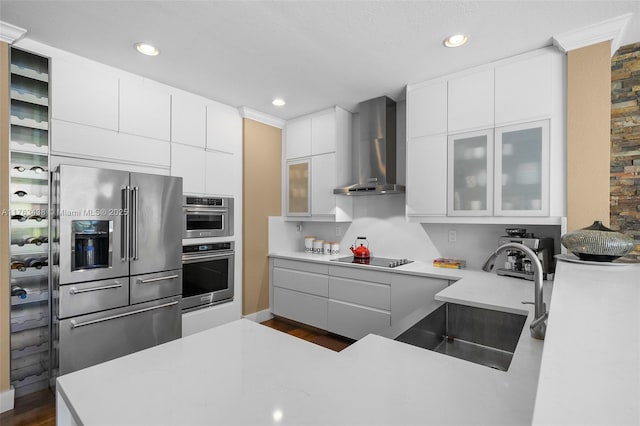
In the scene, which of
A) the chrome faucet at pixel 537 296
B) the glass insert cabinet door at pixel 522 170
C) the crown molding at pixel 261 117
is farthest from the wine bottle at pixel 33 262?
the glass insert cabinet door at pixel 522 170

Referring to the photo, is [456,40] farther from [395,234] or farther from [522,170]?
[395,234]

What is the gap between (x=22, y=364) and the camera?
227 centimetres

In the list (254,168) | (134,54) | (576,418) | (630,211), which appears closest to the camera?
(576,418)

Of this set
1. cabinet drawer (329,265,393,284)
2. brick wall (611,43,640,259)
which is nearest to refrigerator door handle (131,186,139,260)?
cabinet drawer (329,265,393,284)

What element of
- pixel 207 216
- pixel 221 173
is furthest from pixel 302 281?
pixel 221 173

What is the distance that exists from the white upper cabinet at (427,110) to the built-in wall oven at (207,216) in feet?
6.74

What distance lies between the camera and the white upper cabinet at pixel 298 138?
3871 millimetres

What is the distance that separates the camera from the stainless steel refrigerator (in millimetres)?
2225

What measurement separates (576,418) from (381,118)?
3.20m

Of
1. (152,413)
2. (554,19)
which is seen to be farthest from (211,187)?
(554,19)

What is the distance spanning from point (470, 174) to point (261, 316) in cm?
278

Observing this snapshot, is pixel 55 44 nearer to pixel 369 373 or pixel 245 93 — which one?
pixel 245 93

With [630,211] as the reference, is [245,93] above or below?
above

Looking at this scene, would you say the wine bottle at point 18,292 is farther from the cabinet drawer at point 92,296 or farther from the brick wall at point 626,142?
the brick wall at point 626,142
